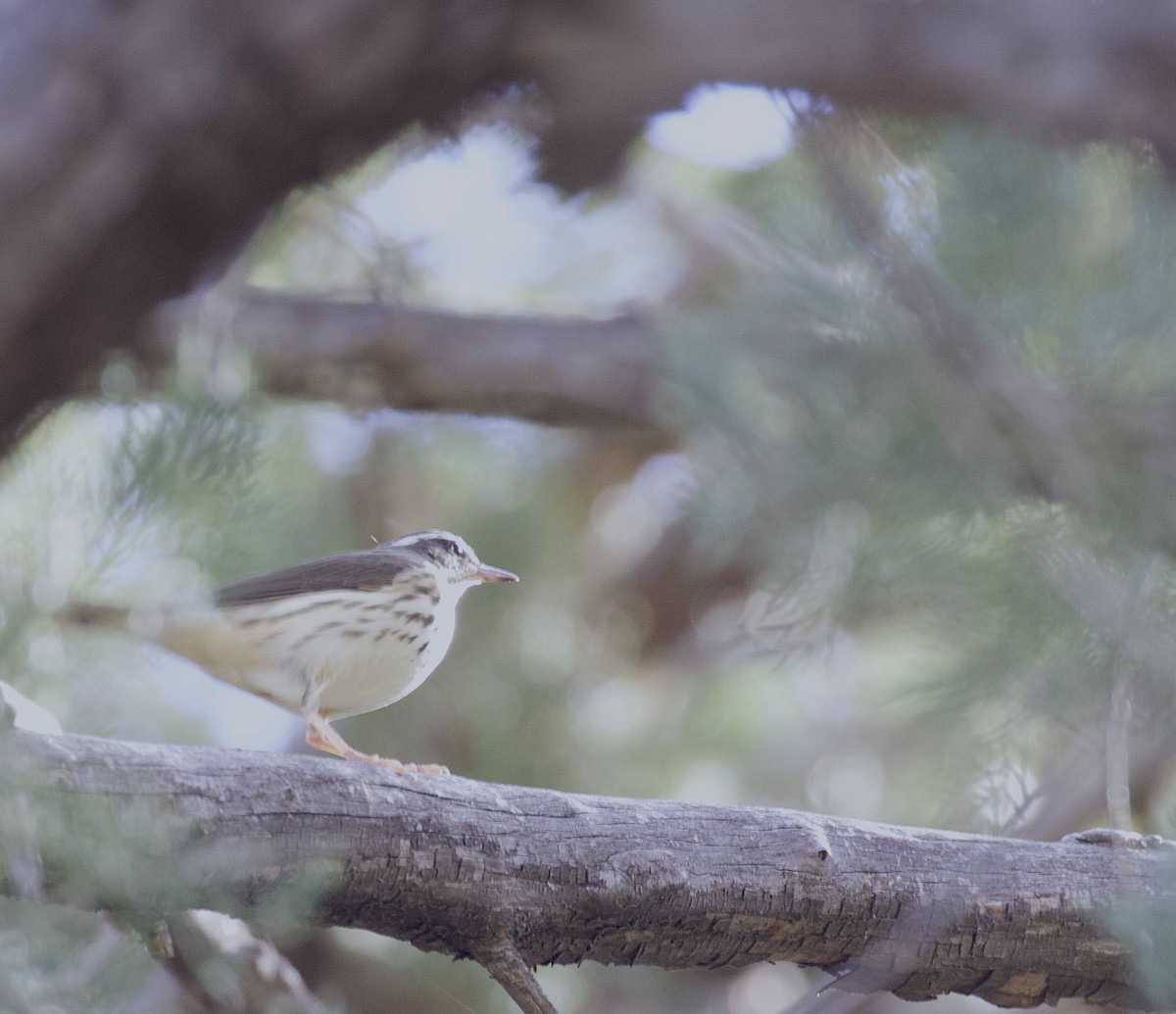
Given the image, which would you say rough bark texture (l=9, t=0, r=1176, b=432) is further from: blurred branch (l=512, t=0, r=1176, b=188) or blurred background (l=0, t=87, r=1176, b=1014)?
blurred background (l=0, t=87, r=1176, b=1014)

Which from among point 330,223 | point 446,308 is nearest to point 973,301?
point 446,308

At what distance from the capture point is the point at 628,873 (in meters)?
1.97

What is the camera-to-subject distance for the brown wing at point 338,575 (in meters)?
3.11

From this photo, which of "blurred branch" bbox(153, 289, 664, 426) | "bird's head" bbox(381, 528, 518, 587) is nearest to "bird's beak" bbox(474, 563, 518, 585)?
"bird's head" bbox(381, 528, 518, 587)

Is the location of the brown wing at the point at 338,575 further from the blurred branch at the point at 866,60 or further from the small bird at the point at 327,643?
the blurred branch at the point at 866,60

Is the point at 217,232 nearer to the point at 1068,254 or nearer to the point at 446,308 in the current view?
the point at 446,308

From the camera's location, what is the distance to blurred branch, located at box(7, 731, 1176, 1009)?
5.70 ft

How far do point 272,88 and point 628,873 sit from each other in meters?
2.01

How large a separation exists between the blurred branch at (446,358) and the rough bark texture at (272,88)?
2.32 ft

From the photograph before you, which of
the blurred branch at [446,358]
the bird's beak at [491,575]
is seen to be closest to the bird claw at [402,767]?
the bird's beak at [491,575]

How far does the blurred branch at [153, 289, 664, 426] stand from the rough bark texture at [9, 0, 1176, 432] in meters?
0.71

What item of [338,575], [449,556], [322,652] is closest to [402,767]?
[322,652]

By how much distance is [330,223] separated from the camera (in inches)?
193

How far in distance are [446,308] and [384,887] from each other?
2742mm
